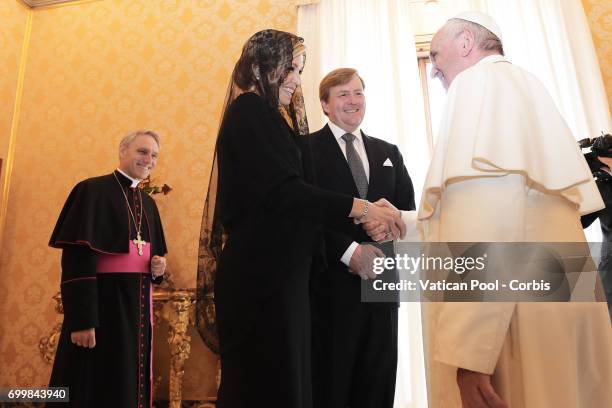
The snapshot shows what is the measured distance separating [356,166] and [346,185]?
0.47 feet

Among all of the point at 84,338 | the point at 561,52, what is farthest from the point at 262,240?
the point at 561,52

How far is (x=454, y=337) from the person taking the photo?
3.38 feet

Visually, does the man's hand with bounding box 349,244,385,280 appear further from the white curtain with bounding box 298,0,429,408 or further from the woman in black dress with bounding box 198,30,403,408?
the white curtain with bounding box 298,0,429,408

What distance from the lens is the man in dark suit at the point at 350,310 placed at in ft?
5.74

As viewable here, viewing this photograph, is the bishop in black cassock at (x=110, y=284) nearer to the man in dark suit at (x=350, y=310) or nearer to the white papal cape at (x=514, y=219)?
the man in dark suit at (x=350, y=310)

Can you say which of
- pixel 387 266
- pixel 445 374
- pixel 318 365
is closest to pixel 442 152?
pixel 445 374

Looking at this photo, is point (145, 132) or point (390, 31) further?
point (390, 31)

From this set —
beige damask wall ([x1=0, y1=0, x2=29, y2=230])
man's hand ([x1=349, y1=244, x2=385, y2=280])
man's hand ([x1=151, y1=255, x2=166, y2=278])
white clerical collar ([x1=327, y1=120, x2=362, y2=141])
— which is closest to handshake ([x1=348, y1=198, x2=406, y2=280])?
man's hand ([x1=349, y1=244, x2=385, y2=280])

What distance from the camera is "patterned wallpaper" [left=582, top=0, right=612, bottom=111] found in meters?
3.59

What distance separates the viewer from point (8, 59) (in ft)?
15.1

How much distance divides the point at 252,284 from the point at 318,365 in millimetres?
586

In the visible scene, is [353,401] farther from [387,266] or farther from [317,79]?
[317,79]

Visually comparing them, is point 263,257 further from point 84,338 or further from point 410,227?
point 84,338

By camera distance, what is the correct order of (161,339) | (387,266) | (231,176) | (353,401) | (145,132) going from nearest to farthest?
(231,176) → (353,401) → (387,266) → (145,132) → (161,339)
